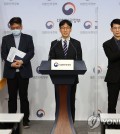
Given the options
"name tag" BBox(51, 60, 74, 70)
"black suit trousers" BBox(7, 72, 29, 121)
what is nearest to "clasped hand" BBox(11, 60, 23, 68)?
"black suit trousers" BBox(7, 72, 29, 121)

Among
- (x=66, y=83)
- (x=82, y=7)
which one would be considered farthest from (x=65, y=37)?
(x=82, y=7)

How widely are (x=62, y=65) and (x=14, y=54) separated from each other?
1.18m

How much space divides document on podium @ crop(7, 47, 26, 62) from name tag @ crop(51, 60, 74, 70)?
1085mm

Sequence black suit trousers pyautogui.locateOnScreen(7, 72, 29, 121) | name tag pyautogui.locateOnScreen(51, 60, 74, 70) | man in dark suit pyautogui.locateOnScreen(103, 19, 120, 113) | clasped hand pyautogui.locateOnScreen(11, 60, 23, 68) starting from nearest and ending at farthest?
name tag pyautogui.locateOnScreen(51, 60, 74, 70) < man in dark suit pyautogui.locateOnScreen(103, 19, 120, 113) < clasped hand pyautogui.locateOnScreen(11, 60, 23, 68) < black suit trousers pyautogui.locateOnScreen(7, 72, 29, 121)

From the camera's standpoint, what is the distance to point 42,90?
455 cm

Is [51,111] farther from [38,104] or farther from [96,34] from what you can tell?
[96,34]

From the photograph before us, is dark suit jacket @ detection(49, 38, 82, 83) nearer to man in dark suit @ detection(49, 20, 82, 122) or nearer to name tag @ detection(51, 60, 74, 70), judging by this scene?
man in dark suit @ detection(49, 20, 82, 122)

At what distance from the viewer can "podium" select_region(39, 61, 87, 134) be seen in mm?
2979

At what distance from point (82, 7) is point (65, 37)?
985 millimetres

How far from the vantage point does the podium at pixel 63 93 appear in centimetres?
298

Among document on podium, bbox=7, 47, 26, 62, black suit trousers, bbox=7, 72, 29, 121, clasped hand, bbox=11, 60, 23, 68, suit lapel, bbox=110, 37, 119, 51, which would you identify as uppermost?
suit lapel, bbox=110, 37, 119, 51

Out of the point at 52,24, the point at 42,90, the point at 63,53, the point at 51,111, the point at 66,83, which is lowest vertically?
the point at 51,111

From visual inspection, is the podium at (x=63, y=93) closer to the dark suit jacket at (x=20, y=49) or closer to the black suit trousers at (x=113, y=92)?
the black suit trousers at (x=113, y=92)

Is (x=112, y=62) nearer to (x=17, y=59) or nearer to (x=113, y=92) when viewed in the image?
(x=113, y=92)
